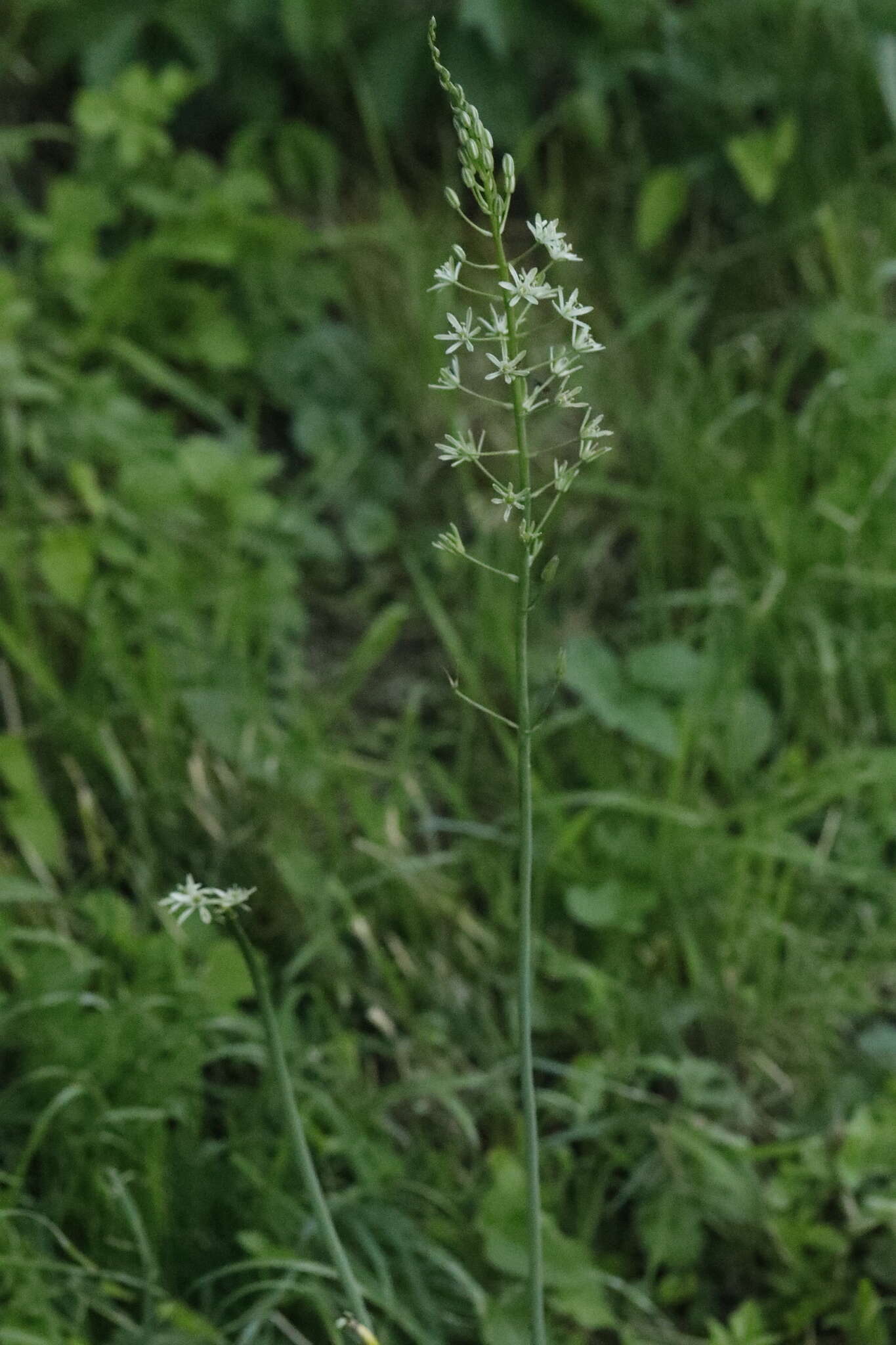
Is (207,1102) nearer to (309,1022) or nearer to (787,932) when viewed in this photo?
(309,1022)

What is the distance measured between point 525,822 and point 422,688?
1.32 meters

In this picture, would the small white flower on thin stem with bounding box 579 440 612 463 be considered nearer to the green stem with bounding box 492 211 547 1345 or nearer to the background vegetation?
the green stem with bounding box 492 211 547 1345

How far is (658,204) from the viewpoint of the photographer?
2852 millimetres

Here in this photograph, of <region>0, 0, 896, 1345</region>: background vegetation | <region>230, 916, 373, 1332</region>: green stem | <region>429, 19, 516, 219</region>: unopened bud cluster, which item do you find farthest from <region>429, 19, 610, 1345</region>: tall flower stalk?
<region>0, 0, 896, 1345</region>: background vegetation

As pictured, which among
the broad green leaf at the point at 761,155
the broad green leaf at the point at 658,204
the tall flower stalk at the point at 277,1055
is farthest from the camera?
the broad green leaf at the point at 658,204

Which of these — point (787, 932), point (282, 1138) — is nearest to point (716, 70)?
point (787, 932)

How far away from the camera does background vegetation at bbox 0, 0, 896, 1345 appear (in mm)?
1688

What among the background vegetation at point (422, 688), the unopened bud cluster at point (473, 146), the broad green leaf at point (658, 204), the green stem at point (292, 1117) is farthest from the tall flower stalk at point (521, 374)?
the broad green leaf at point (658, 204)

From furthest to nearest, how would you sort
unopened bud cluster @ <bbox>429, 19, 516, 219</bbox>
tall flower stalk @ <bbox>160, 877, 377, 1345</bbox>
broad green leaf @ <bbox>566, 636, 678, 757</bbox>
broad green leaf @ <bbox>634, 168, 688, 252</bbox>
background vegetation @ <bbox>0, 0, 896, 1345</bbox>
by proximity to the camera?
broad green leaf @ <bbox>634, 168, 688, 252</bbox>, broad green leaf @ <bbox>566, 636, 678, 757</bbox>, background vegetation @ <bbox>0, 0, 896, 1345</bbox>, tall flower stalk @ <bbox>160, 877, 377, 1345</bbox>, unopened bud cluster @ <bbox>429, 19, 516, 219</bbox>

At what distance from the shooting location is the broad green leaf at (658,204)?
284 cm

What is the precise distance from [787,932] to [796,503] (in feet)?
2.52

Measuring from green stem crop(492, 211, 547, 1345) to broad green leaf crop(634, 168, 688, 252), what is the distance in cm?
182

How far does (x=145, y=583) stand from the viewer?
2299mm

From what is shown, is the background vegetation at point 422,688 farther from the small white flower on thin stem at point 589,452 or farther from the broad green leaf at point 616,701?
the small white flower on thin stem at point 589,452
